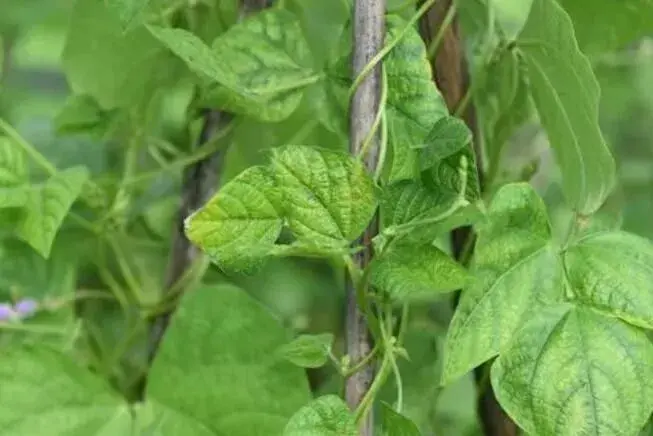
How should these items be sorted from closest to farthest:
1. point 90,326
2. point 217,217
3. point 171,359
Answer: point 217,217
point 171,359
point 90,326

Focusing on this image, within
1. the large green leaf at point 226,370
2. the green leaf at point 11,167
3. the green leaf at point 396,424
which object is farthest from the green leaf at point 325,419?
the green leaf at point 11,167

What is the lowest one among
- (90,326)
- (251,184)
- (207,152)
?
(90,326)

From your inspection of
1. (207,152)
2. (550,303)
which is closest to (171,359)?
(207,152)

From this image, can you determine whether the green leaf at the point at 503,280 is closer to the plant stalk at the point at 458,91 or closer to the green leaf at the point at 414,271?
the green leaf at the point at 414,271

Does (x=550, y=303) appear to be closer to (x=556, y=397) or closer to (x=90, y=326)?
(x=556, y=397)

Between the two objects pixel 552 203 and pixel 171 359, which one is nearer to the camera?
pixel 171 359

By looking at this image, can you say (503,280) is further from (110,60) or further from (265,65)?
(110,60)
